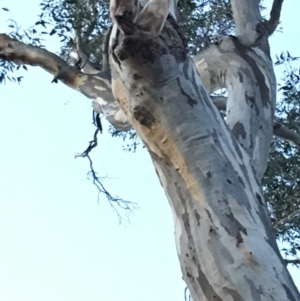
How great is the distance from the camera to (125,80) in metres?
2.77

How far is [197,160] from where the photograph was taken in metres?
2.60

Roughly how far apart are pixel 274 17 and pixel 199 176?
82.2 inches

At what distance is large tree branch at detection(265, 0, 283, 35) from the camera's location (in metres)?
4.26

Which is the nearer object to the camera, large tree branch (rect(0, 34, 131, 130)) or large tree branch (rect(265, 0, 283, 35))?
large tree branch (rect(265, 0, 283, 35))

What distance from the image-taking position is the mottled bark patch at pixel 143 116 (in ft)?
8.91

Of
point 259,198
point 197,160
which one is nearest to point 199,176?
point 197,160

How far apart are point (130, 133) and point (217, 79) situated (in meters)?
3.28

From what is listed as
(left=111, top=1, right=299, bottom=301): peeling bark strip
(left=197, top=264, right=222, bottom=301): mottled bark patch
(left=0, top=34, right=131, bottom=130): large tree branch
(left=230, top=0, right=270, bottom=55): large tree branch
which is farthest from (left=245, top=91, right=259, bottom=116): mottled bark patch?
(left=0, top=34, right=131, bottom=130): large tree branch

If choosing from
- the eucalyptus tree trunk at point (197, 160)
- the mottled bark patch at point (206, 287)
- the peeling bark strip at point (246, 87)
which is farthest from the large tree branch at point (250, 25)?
the mottled bark patch at point (206, 287)

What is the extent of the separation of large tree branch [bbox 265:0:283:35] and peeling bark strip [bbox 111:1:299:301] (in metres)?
1.50

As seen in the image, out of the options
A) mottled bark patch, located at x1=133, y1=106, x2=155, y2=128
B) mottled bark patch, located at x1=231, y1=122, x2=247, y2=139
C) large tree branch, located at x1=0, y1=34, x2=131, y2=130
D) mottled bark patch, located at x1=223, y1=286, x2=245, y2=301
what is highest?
large tree branch, located at x1=0, y1=34, x2=131, y2=130

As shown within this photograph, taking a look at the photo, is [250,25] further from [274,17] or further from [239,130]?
[239,130]

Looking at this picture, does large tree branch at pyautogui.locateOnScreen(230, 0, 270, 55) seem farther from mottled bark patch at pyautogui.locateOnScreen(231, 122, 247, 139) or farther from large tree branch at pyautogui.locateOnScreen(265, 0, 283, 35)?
mottled bark patch at pyautogui.locateOnScreen(231, 122, 247, 139)

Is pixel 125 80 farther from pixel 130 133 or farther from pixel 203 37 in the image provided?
pixel 130 133
